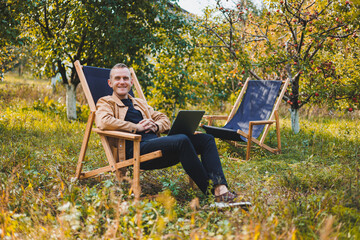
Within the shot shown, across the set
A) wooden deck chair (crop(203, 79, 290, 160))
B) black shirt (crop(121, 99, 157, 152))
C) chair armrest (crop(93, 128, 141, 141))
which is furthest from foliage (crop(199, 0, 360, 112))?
chair armrest (crop(93, 128, 141, 141))

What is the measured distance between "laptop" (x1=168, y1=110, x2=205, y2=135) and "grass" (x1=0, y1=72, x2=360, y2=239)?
475 mm

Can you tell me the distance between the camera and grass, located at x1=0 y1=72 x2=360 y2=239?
2.02 metres

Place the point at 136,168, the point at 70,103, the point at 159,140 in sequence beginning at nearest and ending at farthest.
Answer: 1. the point at 136,168
2. the point at 159,140
3. the point at 70,103

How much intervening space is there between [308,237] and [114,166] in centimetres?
159

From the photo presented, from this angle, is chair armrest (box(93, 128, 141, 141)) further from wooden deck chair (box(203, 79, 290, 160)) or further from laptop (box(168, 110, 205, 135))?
wooden deck chair (box(203, 79, 290, 160))

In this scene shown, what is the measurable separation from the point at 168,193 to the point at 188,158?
1.36 feet

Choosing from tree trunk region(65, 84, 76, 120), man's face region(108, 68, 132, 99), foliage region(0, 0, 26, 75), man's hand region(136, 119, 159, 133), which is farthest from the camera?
tree trunk region(65, 84, 76, 120)

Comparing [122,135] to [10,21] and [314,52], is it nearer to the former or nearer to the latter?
[10,21]

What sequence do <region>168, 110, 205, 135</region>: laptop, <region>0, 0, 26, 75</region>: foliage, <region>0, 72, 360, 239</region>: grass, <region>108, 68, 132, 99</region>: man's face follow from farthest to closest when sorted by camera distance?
<region>0, 0, 26, 75</region>: foliage, <region>108, 68, 132, 99</region>: man's face, <region>168, 110, 205, 135</region>: laptop, <region>0, 72, 360, 239</region>: grass

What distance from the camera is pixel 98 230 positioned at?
7.09 ft

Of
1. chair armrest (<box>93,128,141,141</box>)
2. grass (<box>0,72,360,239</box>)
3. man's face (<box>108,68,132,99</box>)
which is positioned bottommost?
grass (<box>0,72,360,239</box>)

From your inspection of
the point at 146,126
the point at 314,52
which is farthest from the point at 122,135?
the point at 314,52

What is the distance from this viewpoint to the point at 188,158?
2742 millimetres

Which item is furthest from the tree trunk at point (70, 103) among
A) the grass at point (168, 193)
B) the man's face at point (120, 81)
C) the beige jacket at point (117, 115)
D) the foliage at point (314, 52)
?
the man's face at point (120, 81)
